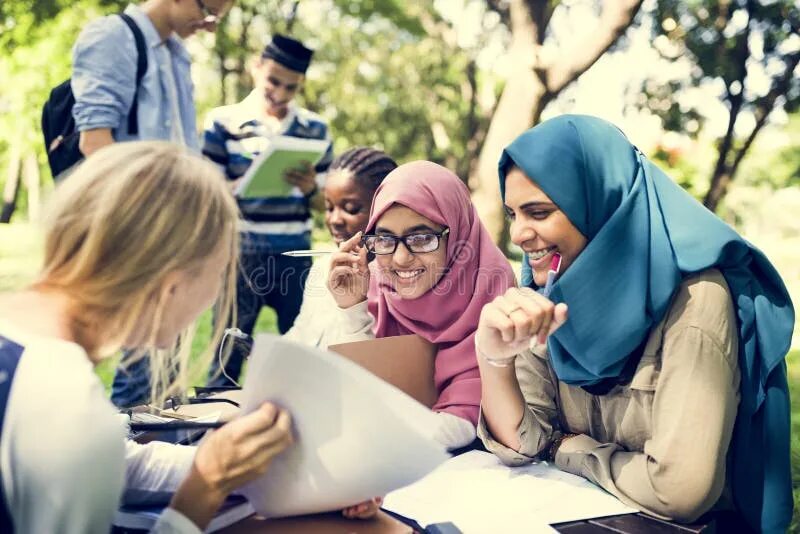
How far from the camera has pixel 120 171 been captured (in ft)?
4.09

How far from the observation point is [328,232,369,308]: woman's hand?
2.64 metres

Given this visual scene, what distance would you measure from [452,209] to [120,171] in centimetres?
133

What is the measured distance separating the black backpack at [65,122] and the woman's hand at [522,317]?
2.23 meters

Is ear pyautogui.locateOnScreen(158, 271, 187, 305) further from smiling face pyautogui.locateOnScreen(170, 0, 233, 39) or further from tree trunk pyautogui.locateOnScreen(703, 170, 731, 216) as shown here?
tree trunk pyautogui.locateOnScreen(703, 170, 731, 216)

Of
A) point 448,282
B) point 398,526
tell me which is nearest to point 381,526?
point 398,526

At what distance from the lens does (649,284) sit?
176cm

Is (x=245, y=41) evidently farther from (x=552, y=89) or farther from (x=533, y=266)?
(x=533, y=266)

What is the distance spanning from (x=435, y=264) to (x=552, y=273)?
55cm

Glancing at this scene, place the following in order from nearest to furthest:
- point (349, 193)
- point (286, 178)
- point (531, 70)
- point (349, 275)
A: 1. point (349, 275)
2. point (349, 193)
3. point (286, 178)
4. point (531, 70)

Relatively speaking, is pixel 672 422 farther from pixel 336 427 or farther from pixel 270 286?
pixel 270 286

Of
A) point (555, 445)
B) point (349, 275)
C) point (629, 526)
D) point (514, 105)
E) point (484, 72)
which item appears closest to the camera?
point (629, 526)

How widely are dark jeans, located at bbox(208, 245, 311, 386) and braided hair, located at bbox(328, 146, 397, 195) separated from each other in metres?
0.91

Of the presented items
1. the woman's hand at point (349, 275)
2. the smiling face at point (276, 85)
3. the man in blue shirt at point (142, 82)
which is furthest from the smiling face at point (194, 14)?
the woman's hand at point (349, 275)

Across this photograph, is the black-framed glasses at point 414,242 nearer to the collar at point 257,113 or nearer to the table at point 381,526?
the table at point 381,526
